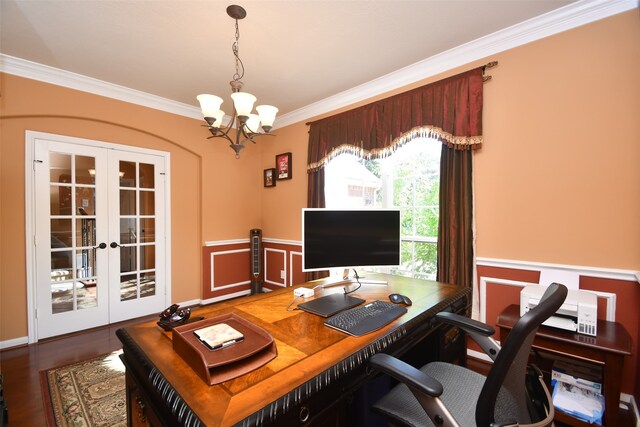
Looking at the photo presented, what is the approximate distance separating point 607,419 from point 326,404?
1808 millimetres

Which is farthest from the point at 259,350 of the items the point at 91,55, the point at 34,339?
the point at 34,339

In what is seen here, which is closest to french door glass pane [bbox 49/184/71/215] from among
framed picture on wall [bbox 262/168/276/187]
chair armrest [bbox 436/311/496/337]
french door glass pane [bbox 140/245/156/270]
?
french door glass pane [bbox 140/245/156/270]

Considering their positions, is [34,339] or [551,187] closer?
[551,187]

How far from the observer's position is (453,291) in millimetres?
1798

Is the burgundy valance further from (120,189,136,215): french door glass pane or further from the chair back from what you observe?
(120,189,136,215): french door glass pane

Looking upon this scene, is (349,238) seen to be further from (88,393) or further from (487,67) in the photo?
(88,393)

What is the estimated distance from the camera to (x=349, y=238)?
1802 millimetres

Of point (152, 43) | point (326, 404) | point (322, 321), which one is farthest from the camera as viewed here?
point (152, 43)

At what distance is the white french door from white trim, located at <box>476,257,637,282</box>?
382cm

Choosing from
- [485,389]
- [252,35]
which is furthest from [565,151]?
[252,35]

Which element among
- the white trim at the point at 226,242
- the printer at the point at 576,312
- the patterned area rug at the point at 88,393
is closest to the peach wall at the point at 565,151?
the printer at the point at 576,312

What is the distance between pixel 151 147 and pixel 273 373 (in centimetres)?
364

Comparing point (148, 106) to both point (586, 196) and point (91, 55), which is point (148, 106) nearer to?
point (91, 55)

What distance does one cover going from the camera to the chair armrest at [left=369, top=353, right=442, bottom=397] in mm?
873
